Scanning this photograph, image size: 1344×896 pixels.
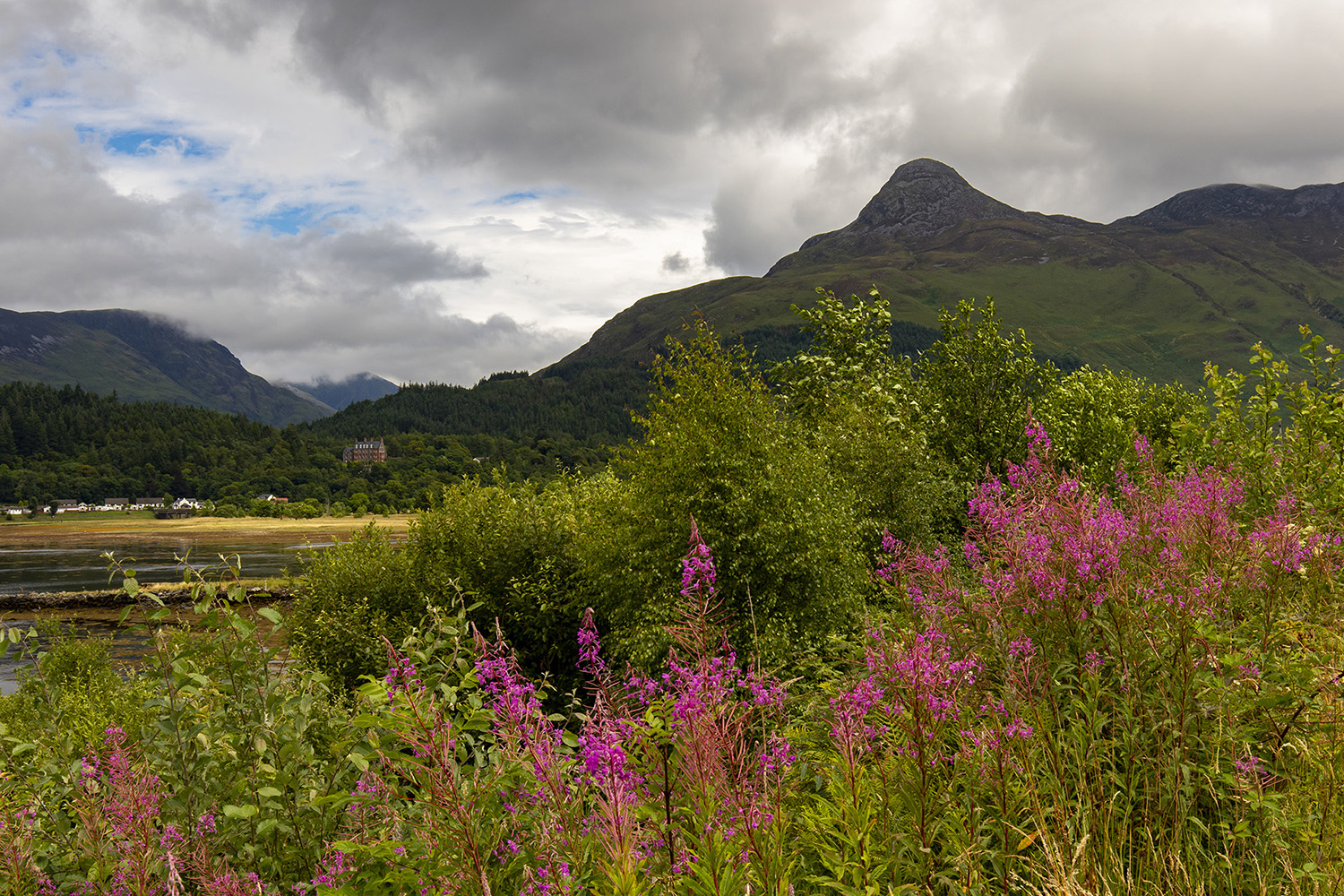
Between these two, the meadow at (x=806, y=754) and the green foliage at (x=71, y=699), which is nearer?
the meadow at (x=806, y=754)

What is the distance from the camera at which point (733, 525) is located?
54.9 feet

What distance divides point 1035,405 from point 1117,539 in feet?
82.8

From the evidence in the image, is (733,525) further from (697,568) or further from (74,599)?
(74,599)

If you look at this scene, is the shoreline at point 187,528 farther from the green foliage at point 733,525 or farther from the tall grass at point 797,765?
the tall grass at point 797,765

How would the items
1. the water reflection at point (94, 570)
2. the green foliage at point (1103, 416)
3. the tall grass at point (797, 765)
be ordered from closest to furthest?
the tall grass at point (797, 765) < the green foliage at point (1103, 416) < the water reflection at point (94, 570)

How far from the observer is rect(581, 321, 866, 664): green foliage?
16.4 m

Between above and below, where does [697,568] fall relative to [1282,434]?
below

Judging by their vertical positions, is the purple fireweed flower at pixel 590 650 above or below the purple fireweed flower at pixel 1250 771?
above

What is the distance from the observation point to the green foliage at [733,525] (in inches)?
647

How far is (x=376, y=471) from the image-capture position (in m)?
180

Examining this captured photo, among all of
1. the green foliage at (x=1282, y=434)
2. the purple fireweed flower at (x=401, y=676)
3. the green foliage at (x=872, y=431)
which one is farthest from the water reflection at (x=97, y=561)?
the purple fireweed flower at (x=401, y=676)

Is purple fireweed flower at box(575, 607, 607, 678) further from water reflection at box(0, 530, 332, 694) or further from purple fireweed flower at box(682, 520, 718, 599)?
water reflection at box(0, 530, 332, 694)

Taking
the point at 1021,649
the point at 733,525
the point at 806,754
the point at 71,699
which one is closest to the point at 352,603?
the point at 71,699

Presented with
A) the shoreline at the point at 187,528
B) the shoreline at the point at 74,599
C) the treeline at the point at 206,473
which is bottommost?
the shoreline at the point at 187,528
